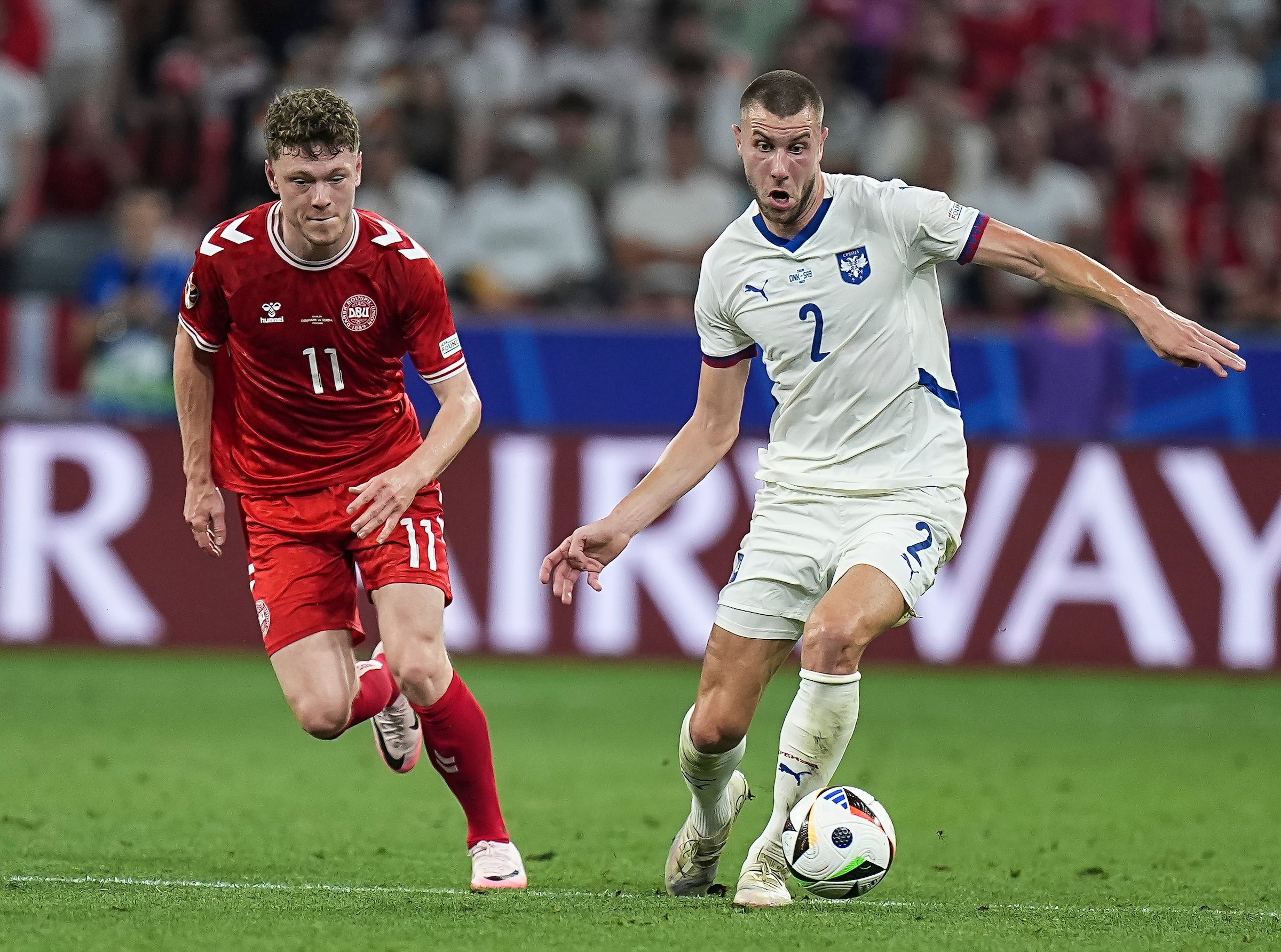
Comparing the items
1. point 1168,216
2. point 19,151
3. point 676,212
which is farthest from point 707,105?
point 19,151

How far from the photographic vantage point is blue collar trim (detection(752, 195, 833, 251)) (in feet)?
18.4

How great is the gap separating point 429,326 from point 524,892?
1.76m

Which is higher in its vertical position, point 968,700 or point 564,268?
point 564,268

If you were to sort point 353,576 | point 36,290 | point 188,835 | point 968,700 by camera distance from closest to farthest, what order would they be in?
point 353,576 → point 188,835 → point 968,700 → point 36,290

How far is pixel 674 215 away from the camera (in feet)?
43.4

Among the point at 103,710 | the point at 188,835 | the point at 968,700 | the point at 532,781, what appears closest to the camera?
the point at 188,835

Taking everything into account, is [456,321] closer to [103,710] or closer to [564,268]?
[564,268]

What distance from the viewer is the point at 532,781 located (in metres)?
7.91

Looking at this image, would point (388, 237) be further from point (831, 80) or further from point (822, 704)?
point (831, 80)

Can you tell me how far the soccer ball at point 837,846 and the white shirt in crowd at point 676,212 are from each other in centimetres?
840

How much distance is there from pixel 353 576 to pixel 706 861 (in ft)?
4.89

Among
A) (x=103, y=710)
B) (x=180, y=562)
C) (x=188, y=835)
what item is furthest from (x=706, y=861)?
(x=180, y=562)

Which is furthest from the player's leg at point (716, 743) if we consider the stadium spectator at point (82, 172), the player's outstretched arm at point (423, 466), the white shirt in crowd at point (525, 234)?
the stadium spectator at point (82, 172)

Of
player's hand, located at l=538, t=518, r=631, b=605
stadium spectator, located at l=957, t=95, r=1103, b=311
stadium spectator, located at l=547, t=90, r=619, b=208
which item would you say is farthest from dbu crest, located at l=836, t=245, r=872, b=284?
stadium spectator, located at l=547, t=90, r=619, b=208
